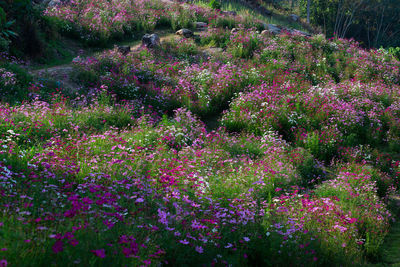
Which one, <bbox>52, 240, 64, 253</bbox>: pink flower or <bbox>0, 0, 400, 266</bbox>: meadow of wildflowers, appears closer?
<bbox>52, 240, 64, 253</bbox>: pink flower

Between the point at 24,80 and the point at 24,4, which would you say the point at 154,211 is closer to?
the point at 24,80

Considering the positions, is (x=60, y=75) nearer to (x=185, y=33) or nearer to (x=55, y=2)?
(x=185, y=33)

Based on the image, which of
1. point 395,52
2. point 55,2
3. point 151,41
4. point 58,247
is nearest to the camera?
point 58,247

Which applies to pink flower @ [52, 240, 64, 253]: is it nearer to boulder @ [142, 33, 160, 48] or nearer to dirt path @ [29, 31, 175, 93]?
dirt path @ [29, 31, 175, 93]

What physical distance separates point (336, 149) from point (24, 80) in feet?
28.0

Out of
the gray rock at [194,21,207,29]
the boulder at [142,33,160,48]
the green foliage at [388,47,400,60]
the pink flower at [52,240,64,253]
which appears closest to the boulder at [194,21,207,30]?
the gray rock at [194,21,207,29]

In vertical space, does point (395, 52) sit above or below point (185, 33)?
below

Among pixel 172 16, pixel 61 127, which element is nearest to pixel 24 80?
pixel 61 127

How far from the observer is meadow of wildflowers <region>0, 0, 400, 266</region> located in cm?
332

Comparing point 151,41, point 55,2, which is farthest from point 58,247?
point 55,2

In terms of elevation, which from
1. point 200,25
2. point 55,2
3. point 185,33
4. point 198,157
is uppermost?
point 55,2

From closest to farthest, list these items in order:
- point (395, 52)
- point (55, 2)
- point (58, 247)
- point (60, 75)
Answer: point (58, 247), point (60, 75), point (55, 2), point (395, 52)

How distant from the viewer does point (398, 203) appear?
6.46m

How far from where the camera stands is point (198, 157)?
6.27 m
